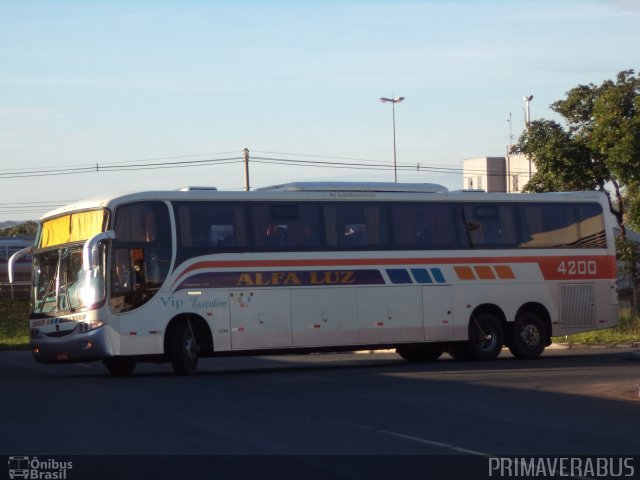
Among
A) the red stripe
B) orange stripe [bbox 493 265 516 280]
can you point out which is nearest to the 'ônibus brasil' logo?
the red stripe

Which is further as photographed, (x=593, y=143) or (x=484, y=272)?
(x=593, y=143)

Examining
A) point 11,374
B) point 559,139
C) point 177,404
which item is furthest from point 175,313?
point 559,139

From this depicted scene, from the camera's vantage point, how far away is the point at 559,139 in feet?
109

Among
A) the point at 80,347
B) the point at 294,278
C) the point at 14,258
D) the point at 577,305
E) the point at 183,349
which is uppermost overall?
the point at 14,258

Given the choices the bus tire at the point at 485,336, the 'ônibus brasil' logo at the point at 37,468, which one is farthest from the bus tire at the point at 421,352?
the 'ônibus brasil' logo at the point at 37,468

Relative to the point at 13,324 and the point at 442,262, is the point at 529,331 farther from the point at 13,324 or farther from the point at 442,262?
the point at 13,324

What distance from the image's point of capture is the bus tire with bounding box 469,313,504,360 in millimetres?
24000

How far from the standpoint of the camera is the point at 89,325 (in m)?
19.6

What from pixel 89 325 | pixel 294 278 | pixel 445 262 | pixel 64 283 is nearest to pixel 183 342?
pixel 89 325

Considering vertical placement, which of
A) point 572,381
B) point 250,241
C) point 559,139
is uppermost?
point 559,139

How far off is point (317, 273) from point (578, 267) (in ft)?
22.2

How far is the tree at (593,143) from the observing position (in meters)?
31.5

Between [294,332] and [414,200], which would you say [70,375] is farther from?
[414,200]

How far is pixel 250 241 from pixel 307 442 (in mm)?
10273
